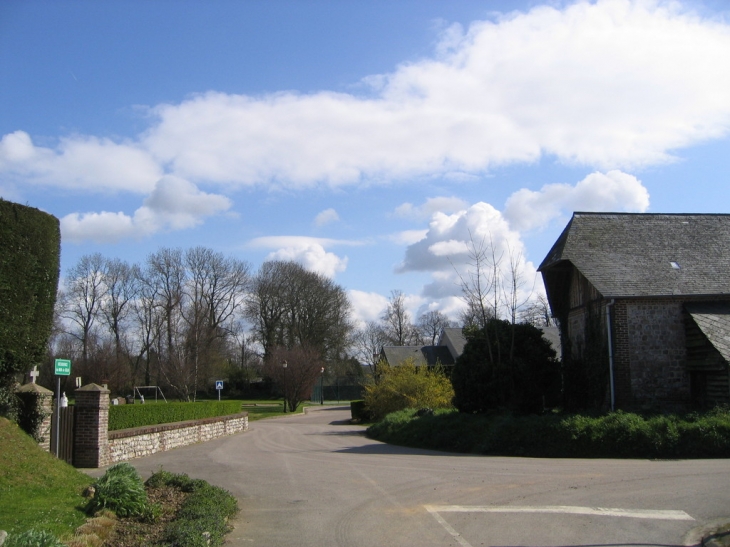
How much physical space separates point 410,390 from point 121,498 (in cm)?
2403

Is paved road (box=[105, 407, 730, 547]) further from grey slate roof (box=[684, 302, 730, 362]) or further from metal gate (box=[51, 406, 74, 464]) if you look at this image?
grey slate roof (box=[684, 302, 730, 362])

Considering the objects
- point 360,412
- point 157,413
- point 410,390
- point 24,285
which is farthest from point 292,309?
point 24,285

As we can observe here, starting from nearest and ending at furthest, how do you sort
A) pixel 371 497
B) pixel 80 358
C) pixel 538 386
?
pixel 371 497 → pixel 538 386 → pixel 80 358

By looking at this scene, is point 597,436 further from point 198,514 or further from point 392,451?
point 198,514

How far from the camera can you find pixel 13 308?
453 inches

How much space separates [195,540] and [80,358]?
53.2m

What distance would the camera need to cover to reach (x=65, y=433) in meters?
15.5

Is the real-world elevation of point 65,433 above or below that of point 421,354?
below

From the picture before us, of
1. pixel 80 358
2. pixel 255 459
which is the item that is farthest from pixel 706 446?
pixel 80 358

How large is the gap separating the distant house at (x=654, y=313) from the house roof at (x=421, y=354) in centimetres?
3551

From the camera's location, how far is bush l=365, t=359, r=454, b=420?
32.1 metres

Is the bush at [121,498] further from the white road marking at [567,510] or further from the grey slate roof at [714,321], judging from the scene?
the grey slate roof at [714,321]

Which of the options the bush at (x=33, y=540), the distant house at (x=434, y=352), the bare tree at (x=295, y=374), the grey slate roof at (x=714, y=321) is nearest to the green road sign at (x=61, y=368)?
the bush at (x=33, y=540)

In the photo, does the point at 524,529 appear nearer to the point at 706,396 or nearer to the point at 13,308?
the point at 13,308
